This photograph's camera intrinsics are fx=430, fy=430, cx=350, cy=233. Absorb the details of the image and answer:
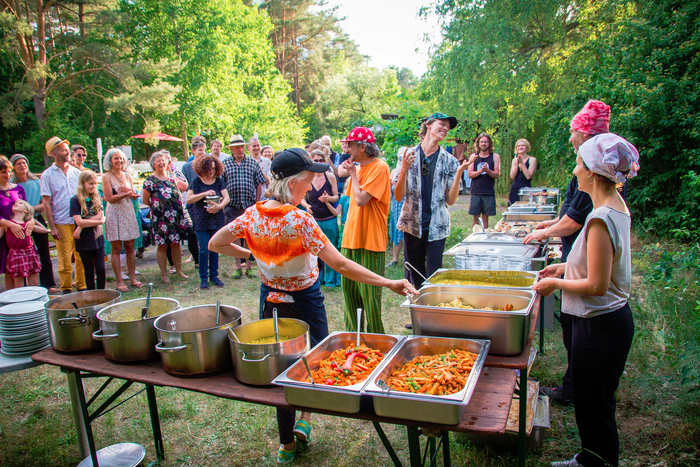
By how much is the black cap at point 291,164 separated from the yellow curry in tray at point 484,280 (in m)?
0.99

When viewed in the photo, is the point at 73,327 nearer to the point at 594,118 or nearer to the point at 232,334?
the point at 232,334

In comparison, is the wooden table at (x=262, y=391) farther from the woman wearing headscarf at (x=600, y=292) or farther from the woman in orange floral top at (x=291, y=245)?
the woman in orange floral top at (x=291, y=245)

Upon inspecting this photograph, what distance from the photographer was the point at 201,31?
18.9 meters

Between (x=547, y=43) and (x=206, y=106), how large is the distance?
14.3 meters

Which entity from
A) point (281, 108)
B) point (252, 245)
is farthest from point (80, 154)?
point (281, 108)

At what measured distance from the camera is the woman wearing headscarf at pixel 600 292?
1865 mm

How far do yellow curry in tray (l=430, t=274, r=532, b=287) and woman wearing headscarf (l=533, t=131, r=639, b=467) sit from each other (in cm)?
36

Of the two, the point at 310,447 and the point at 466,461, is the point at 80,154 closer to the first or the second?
the point at 310,447

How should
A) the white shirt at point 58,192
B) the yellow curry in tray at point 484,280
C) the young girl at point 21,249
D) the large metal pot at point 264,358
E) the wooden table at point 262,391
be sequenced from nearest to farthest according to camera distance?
the wooden table at point 262,391 → the large metal pot at point 264,358 → the yellow curry in tray at point 484,280 → the young girl at point 21,249 → the white shirt at point 58,192

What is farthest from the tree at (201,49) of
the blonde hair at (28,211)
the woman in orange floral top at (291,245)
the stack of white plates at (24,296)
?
the woman in orange floral top at (291,245)

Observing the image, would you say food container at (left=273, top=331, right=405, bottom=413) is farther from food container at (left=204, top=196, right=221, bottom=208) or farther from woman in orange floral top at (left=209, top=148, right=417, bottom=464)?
food container at (left=204, top=196, right=221, bottom=208)

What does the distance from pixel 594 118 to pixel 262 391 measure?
7.92 ft

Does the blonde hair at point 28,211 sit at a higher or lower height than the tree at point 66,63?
lower

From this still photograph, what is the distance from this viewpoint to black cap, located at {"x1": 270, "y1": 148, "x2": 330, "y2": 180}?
87.3 inches
